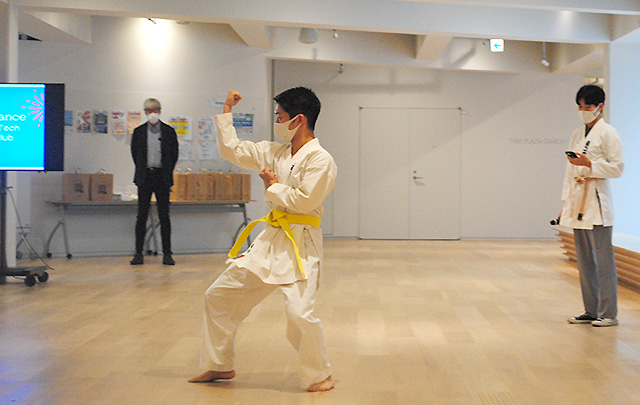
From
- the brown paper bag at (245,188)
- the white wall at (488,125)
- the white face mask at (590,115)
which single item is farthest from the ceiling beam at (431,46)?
the white face mask at (590,115)

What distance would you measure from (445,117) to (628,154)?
381 cm

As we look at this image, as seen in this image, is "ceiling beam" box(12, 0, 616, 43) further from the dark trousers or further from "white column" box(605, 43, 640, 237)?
the dark trousers

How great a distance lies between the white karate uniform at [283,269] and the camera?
3.07 m

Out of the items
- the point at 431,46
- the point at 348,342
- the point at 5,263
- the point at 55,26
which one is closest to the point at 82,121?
the point at 55,26

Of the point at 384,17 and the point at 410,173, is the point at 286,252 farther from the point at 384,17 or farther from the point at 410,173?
the point at 410,173

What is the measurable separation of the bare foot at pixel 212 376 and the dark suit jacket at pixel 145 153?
493 cm

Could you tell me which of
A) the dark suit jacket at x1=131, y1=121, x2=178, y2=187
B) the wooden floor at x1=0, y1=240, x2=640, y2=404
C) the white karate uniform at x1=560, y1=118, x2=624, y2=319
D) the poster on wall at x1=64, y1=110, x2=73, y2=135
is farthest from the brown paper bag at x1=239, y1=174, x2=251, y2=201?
the white karate uniform at x1=560, y1=118, x2=624, y2=319

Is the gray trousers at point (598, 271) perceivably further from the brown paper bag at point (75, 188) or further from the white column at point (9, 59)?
the brown paper bag at point (75, 188)

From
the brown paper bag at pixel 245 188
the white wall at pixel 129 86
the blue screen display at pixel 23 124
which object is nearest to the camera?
the blue screen display at pixel 23 124

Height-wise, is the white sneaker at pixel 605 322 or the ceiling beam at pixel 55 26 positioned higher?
the ceiling beam at pixel 55 26

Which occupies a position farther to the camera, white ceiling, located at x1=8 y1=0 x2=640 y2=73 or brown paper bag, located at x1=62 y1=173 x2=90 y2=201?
brown paper bag, located at x1=62 y1=173 x2=90 y2=201

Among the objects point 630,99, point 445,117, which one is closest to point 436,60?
point 445,117

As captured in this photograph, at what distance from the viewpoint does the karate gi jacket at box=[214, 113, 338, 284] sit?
10.1ft

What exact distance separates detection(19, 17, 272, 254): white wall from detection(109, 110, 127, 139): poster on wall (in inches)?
2.9
